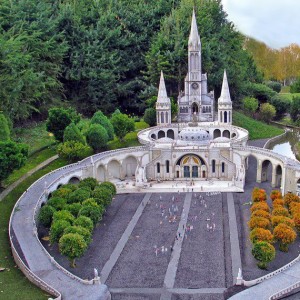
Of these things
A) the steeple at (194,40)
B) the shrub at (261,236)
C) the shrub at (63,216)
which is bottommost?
the shrub at (261,236)

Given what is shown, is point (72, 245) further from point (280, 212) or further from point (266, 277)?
point (280, 212)

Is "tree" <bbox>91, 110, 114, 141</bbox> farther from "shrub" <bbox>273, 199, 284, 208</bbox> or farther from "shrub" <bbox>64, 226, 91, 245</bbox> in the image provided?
"shrub" <bbox>64, 226, 91, 245</bbox>

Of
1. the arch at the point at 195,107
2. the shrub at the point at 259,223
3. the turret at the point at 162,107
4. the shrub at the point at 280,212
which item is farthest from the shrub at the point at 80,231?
the arch at the point at 195,107

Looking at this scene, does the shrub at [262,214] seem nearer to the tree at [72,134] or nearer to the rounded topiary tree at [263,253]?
the rounded topiary tree at [263,253]

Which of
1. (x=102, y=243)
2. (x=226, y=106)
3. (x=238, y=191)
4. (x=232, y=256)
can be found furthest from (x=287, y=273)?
(x=226, y=106)

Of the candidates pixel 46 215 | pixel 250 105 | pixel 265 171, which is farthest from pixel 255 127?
pixel 46 215

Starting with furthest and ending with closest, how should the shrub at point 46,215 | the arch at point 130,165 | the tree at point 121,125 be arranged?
the tree at point 121,125
the arch at point 130,165
the shrub at point 46,215

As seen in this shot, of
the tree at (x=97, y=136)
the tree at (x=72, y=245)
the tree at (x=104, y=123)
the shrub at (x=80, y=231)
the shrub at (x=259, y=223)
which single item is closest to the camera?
the tree at (x=72, y=245)
